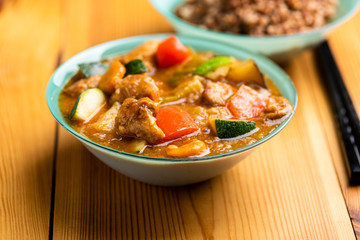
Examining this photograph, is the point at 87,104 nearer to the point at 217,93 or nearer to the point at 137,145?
the point at 137,145

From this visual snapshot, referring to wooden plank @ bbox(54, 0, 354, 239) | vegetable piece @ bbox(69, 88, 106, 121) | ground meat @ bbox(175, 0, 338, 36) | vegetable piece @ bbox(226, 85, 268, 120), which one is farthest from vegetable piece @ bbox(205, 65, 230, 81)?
ground meat @ bbox(175, 0, 338, 36)

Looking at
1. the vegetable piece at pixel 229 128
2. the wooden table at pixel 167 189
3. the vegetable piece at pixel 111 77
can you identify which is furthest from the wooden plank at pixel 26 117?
the vegetable piece at pixel 229 128

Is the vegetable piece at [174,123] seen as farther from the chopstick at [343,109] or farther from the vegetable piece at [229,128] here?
the chopstick at [343,109]

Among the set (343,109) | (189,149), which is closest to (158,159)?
(189,149)

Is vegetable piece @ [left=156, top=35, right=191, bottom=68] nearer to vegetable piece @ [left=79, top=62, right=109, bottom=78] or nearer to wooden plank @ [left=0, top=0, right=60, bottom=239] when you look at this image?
vegetable piece @ [left=79, top=62, right=109, bottom=78]

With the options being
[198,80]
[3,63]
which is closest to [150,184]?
[198,80]

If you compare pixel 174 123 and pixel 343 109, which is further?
pixel 343 109
